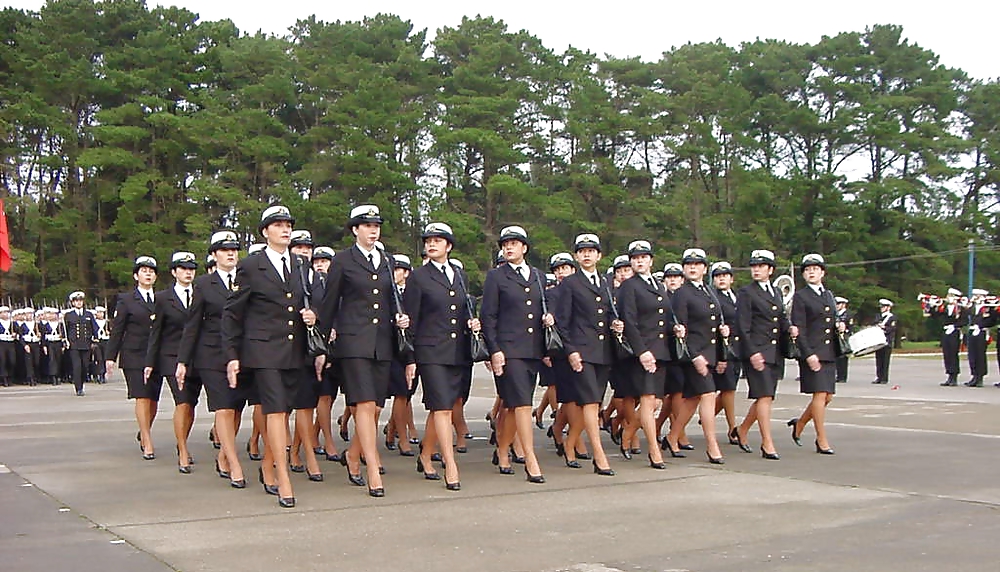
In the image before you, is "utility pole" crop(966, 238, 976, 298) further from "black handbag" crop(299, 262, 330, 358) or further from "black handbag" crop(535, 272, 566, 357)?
"black handbag" crop(299, 262, 330, 358)

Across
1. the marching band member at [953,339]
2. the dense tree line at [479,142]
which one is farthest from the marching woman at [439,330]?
the dense tree line at [479,142]

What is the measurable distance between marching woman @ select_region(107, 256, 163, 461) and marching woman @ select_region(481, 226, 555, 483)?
3728 millimetres

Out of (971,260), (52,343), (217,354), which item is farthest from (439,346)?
(971,260)

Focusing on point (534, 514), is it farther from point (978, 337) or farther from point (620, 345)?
point (978, 337)

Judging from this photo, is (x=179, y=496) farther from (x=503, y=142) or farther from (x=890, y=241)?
(x=890, y=241)

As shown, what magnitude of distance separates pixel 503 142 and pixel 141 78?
53.7 ft

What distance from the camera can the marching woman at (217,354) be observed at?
955 cm

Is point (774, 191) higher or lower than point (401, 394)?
higher

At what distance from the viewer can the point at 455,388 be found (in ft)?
30.8

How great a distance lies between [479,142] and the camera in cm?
4788

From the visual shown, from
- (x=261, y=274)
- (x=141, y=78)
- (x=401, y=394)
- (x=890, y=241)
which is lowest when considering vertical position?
(x=401, y=394)

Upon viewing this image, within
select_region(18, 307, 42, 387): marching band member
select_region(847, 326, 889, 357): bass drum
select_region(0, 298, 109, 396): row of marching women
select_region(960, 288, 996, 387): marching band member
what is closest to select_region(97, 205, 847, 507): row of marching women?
select_region(847, 326, 889, 357): bass drum

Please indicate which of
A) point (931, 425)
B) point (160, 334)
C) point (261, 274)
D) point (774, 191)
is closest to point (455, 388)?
point (261, 274)

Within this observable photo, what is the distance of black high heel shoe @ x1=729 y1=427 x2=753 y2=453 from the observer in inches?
459
